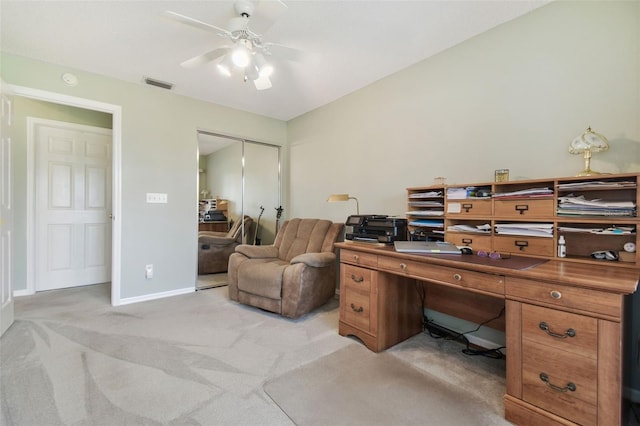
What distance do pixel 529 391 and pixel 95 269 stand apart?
189 inches

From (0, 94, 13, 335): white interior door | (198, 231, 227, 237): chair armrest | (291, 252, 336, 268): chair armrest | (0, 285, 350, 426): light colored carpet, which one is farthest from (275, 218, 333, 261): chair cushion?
(0, 94, 13, 335): white interior door

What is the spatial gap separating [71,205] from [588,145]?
521 cm

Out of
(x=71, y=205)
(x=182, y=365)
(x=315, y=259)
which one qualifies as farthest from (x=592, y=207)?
(x=71, y=205)

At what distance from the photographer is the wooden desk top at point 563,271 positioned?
1090 mm

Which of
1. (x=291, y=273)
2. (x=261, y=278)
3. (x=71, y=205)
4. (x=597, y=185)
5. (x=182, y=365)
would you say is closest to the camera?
(x=597, y=185)

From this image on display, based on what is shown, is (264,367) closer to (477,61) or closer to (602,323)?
(602,323)

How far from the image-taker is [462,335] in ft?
7.18

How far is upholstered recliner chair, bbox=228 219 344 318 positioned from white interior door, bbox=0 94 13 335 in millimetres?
1789

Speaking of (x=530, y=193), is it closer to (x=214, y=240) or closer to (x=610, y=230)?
(x=610, y=230)

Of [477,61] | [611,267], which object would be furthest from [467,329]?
[477,61]

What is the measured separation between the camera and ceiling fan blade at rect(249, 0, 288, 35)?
1590mm

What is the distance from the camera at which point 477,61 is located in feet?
7.16

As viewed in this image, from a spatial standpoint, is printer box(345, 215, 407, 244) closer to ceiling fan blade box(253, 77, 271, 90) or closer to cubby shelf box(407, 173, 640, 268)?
cubby shelf box(407, 173, 640, 268)

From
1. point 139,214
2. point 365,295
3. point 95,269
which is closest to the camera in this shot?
point 365,295
